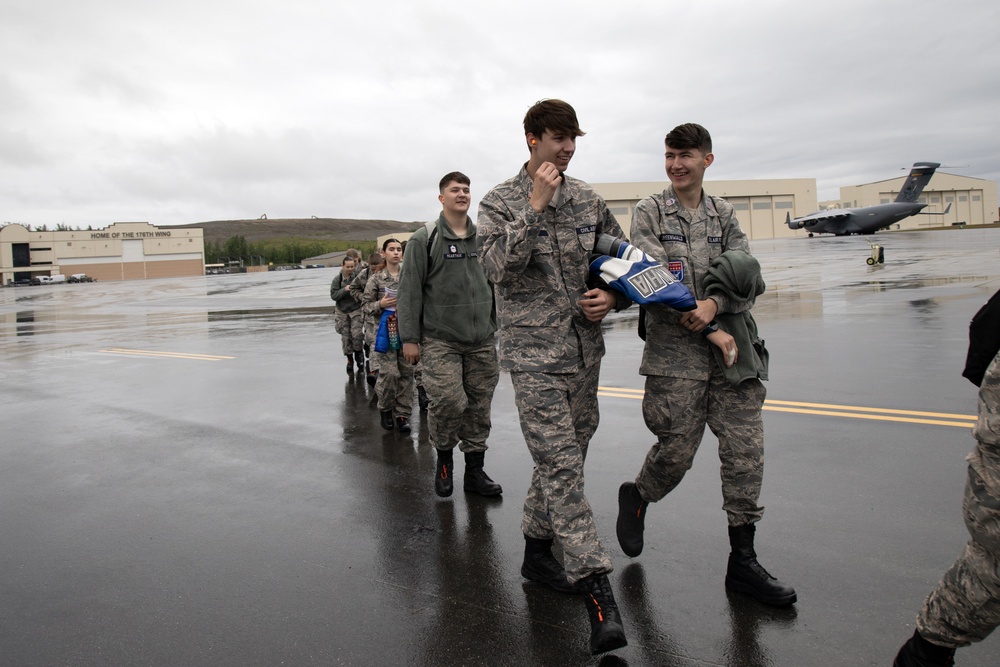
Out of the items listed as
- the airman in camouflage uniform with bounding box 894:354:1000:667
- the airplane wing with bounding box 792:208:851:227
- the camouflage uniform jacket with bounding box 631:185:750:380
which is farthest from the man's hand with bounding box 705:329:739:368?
the airplane wing with bounding box 792:208:851:227

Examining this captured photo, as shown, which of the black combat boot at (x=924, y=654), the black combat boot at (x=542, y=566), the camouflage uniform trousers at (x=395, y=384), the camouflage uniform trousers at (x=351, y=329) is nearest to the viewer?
the black combat boot at (x=924, y=654)

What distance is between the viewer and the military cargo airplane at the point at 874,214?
194 ft

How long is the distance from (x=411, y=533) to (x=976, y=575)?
9.46 feet

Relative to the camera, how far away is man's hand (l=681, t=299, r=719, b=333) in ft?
10.5

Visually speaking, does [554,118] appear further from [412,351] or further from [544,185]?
[412,351]

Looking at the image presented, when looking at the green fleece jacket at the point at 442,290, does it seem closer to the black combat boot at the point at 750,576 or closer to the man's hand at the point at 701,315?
the man's hand at the point at 701,315

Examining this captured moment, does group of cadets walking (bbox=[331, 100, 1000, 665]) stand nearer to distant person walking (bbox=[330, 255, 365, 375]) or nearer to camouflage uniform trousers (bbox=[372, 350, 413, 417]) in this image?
camouflage uniform trousers (bbox=[372, 350, 413, 417])

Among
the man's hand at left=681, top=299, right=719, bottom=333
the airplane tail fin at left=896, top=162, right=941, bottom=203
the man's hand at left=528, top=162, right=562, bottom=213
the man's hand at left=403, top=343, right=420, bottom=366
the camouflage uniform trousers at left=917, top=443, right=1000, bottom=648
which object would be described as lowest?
the camouflage uniform trousers at left=917, top=443, right=1000, bottom=648

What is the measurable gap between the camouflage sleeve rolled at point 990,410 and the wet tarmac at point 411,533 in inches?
39.5

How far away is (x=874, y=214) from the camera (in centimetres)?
5966

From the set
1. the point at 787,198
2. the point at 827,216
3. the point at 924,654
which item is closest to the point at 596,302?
the point at 924,654

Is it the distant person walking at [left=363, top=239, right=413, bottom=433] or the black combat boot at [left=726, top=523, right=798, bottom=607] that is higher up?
the distant person walking at [left=363, top=239, right=413, bottom=433]

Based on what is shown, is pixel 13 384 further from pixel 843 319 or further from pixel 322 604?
pixel 843 319

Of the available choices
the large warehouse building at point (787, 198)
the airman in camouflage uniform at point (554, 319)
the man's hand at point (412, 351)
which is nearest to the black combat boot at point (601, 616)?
the airman in camouflage uniform at point (554, 319)
